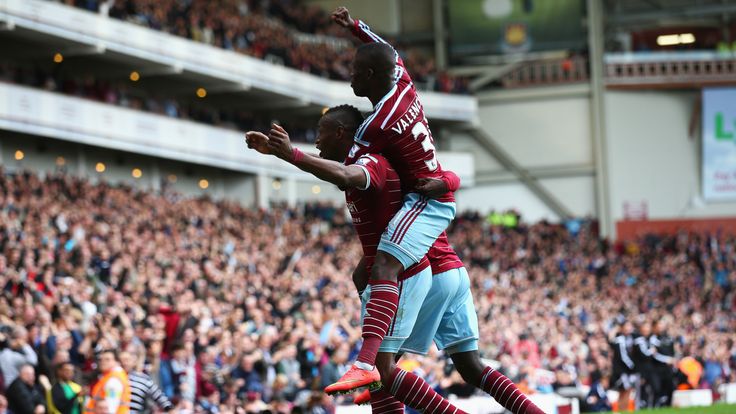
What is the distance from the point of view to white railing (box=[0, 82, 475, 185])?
101 ft

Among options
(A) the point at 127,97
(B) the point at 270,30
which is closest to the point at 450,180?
(A) the point at 127,97

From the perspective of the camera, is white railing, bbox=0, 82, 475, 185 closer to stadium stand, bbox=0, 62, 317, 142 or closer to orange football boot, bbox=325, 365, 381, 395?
stadium stand, bbox=0, 62, 317, 142

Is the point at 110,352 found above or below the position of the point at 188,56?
below

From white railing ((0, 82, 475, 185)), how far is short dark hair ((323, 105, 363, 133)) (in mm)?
23550

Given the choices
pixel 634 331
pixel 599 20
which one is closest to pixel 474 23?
pixel 599 20

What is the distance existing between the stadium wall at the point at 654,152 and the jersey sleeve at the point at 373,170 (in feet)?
140

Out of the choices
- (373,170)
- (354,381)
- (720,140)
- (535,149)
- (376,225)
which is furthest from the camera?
(535,149)

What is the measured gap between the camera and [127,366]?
12.0 metres

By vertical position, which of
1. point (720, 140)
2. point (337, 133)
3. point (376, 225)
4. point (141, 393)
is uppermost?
point (720, 140)

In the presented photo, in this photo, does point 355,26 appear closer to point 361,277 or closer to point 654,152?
point 361,277

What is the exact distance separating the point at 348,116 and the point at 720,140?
140 feet

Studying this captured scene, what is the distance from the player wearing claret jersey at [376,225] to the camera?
748 cm

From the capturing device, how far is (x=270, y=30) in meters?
43.7

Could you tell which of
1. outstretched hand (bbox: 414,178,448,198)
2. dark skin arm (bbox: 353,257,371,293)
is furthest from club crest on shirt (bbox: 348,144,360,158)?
dark skin arm (bbox: 353,257,371,293)
